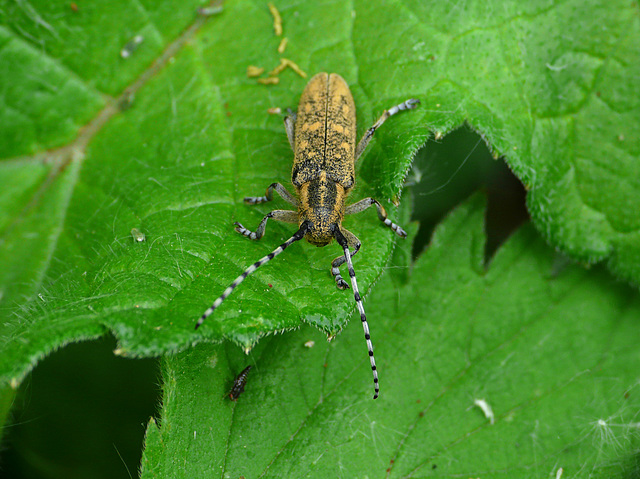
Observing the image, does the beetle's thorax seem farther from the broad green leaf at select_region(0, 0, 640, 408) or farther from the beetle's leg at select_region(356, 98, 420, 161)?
the beetle's leg at select_region(356, 98, 420, 161)

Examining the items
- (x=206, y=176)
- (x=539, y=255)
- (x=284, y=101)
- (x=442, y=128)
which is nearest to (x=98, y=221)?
(x=206, y=176)

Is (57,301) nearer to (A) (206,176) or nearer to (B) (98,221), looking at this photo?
(B) (98,221)

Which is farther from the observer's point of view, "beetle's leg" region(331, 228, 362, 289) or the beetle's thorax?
the beetle's thorax

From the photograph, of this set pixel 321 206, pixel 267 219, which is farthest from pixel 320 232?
pixel 267 219

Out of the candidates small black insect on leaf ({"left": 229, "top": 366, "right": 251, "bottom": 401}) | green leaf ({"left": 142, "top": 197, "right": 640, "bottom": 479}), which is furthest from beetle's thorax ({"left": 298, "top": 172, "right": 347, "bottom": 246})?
small black insect on leaf ({"left": 229, "top": 366, "right": 251, "bottom": 401})

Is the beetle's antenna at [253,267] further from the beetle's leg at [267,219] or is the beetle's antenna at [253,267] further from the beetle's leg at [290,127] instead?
the beetle's leg at [290,127]

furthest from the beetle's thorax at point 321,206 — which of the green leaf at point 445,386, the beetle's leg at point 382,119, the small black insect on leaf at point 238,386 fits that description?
the small black insect on leaf at point 238,386
